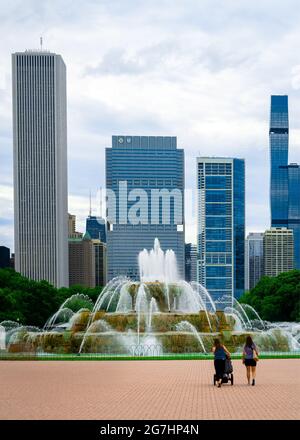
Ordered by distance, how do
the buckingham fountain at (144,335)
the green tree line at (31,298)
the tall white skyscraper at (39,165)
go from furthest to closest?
1. the tall white skyscraper at (39,165)
2. the green tree line at (31,298)
3. the buckingham fountain at (144,335)

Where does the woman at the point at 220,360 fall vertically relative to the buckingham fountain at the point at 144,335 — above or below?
above

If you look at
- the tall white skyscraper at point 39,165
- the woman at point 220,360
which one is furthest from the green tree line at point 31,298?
the tall white skyscraper at point 39,165

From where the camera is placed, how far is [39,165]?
630 feet

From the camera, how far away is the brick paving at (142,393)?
14750mm

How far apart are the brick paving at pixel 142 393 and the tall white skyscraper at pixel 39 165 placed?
163m

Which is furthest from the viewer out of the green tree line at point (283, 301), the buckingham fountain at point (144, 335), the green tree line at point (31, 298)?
the green tree line at point (283, 301)

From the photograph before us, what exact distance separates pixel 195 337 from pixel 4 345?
10073mm

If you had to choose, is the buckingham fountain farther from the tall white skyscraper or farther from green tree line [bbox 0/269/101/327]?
the tall white skyscraper

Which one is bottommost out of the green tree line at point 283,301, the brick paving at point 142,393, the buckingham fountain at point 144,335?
the green tree line at point 283,301

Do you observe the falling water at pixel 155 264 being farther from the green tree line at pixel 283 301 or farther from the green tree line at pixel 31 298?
the green tree line at pixel 283 301

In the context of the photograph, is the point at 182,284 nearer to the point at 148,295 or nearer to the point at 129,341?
the point at 148,295

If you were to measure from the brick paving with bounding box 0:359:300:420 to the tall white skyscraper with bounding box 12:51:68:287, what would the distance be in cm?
16332

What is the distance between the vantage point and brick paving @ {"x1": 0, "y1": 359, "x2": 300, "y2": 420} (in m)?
14.8

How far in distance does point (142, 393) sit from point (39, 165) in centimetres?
17689
